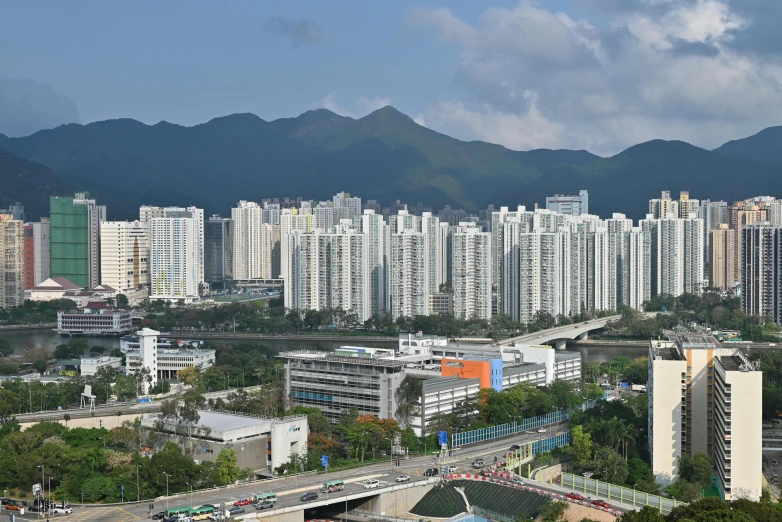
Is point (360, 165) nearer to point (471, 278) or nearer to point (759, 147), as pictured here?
point (759, 147)

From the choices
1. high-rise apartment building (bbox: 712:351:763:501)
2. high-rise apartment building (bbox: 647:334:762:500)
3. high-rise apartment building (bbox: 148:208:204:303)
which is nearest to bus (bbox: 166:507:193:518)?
high-rise apartment building (bbox: 647:334:762:500)

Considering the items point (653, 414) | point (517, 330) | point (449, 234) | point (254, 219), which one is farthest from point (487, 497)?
point (254, 219)

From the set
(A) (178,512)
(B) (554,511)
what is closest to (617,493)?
(B) (554,511)

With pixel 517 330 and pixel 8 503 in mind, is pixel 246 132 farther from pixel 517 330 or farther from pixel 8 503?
pixel 8 503

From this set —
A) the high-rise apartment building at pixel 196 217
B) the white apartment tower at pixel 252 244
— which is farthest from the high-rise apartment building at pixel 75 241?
the white apartment tower at pixel 252 244

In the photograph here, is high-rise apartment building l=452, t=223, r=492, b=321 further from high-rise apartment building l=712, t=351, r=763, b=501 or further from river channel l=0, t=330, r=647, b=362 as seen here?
high-rise apartment building l=712, t=351, r=763, b=501

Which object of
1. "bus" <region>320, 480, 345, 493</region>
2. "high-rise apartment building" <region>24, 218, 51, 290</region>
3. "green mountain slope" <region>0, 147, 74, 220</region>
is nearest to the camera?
"bus" <region>320, 480, 345, 493</region>
